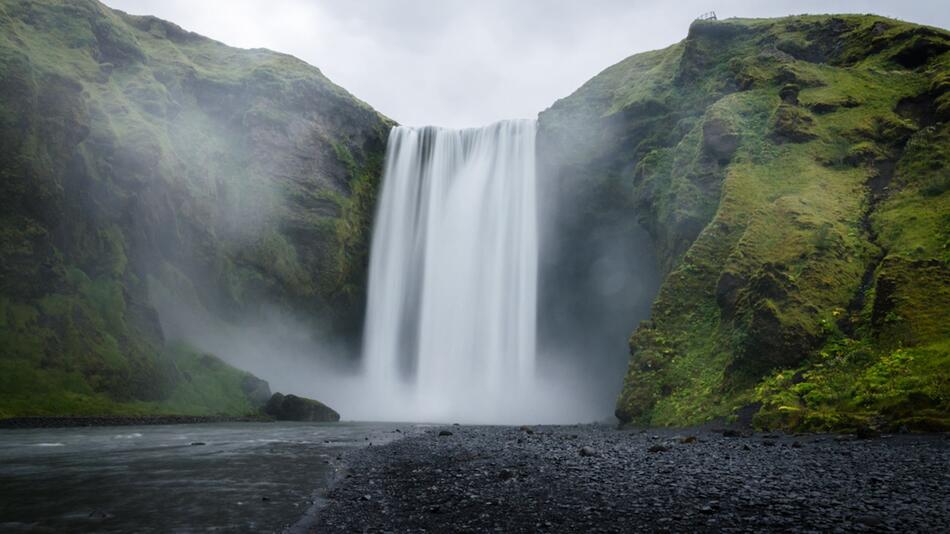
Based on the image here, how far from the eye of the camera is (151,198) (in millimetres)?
54625

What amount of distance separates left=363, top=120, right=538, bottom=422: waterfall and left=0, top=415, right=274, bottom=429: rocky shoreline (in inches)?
713

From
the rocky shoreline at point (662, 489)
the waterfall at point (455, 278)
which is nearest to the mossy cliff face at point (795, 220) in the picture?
the rocky shoreline at point (662, 489)

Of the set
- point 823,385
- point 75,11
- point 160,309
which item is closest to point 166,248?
point 160,309

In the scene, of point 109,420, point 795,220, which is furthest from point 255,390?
point 795,220

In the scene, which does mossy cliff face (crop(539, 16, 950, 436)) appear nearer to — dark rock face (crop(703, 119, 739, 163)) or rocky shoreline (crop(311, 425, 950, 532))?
dark rock face (crop(703, 119, 739, 163))

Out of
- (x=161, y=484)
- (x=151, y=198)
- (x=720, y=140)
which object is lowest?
(x=161, y=484)

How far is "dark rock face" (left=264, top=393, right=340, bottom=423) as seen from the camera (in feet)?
154

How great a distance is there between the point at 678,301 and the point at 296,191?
155ft

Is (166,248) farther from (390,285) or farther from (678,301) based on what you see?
(678,301)

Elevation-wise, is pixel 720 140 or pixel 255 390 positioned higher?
pixel 720 140

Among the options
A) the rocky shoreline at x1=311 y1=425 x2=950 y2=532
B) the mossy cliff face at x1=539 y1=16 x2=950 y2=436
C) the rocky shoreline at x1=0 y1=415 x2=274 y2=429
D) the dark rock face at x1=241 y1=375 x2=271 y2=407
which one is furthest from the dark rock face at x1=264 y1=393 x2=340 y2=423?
the rocky shoreline at x1=311 y1=425 x2=950 y2=532

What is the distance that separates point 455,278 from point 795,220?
35995mm

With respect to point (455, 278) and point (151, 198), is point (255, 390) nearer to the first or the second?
point (151, 198)

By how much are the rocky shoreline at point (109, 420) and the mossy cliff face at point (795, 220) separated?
103 ft
